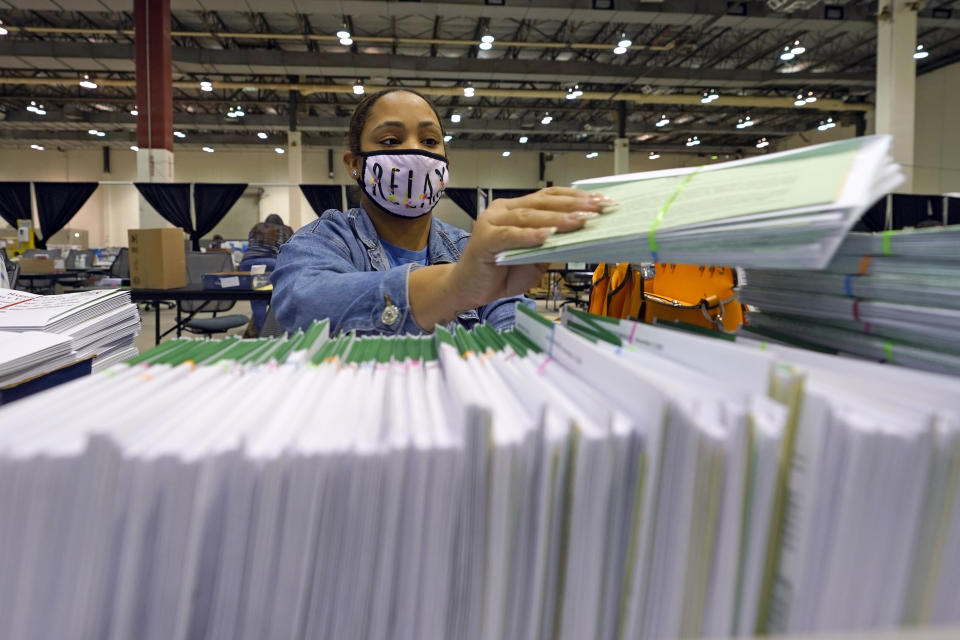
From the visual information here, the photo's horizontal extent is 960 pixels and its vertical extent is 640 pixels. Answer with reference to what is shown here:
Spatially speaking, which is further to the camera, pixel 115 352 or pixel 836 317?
pixel 115 352

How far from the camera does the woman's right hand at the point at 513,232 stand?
0.58 meters

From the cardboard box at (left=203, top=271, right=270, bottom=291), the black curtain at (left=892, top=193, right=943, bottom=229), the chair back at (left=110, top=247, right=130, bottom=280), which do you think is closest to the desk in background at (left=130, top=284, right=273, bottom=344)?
the cardboard box at (left=203, top=271, right=270, bottom=291)

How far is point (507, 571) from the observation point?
0.32 m

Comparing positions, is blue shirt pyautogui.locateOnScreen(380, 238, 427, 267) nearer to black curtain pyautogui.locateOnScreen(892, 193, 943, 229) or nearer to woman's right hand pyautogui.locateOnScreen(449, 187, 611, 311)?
woman's right hand pyautogui.locateOnScreen(449, 187, 611, 311)

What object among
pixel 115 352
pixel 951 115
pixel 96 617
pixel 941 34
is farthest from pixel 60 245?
pixel 951 115

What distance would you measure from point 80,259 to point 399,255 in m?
11.1

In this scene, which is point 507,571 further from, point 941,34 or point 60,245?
point 60,245

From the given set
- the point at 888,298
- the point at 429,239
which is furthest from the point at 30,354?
Answer: the point at 888,298

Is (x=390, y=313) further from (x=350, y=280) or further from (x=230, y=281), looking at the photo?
(x=230, y=281)

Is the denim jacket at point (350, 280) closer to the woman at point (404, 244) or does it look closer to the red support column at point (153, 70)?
the woman at point (404, 244)

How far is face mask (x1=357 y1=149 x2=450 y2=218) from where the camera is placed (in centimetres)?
130

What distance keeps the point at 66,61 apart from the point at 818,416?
1246 centimetres

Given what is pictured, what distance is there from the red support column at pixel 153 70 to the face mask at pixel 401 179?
7.92 m

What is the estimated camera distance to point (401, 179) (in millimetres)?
1298
